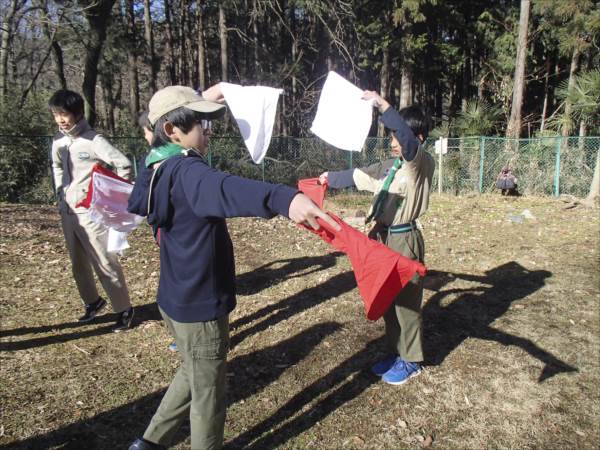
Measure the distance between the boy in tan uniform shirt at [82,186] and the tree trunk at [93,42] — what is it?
9716mm

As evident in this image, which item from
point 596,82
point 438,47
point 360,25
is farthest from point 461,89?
point 596,82

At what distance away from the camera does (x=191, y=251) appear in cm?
184

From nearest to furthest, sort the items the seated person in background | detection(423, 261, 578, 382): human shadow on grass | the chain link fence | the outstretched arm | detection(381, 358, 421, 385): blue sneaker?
the outstretched arm, detection(381, 358, 421, 385): blue sneaker, detection(423, 261, 578, 382): human shadow on grass, the chain link fence, the seated person in background

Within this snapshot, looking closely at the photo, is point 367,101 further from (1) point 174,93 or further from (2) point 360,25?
(2) point 360,25

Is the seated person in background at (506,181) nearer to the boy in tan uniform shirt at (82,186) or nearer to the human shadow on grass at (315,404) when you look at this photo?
the human shadow on grass at (315,404)

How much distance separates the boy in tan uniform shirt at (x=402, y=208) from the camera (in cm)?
273

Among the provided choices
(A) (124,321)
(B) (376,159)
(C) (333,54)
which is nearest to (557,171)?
(B) (376,159)

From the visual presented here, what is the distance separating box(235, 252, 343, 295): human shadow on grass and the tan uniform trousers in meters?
1.39

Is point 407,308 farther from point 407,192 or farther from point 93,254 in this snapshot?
point 93,254

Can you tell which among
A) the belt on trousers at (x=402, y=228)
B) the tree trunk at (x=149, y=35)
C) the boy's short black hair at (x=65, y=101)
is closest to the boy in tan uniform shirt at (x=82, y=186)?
the boy's short black hair at (x=65, y=101)

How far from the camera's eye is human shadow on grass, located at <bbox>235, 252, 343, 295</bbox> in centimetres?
509

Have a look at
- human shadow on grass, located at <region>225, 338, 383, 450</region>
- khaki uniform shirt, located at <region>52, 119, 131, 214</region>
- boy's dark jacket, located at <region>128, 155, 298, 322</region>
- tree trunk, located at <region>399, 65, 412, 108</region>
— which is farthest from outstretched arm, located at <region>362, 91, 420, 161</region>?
tree trunk, located at <region>399, 65, 412, 108</region>

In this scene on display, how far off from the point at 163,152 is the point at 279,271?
12.9ft

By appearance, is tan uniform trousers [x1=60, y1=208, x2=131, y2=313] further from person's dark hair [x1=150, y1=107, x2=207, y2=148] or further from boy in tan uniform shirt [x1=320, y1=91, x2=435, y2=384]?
person's dark hair [x1=150, y1=107, x2=207, y2=148]
